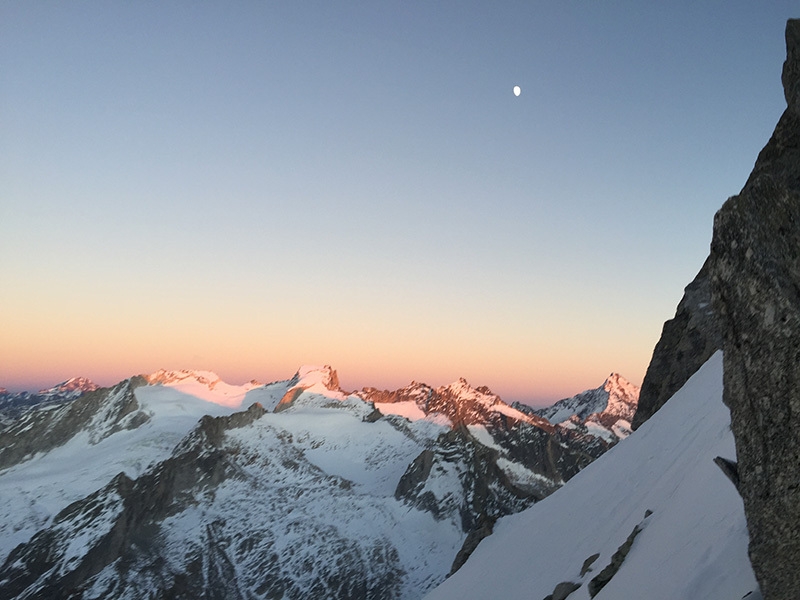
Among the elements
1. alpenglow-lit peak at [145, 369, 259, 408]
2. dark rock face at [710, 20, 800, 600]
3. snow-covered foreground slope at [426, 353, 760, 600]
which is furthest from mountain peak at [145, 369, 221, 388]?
dark rock face at [710, 20, 800, 600]

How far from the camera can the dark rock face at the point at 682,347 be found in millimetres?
30953

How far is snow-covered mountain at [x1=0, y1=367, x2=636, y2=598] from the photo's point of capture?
83.4 metres

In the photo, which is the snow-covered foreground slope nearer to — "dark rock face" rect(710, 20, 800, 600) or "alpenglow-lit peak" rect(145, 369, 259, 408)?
"dark rock face" rect(710, 20, 800, 600)

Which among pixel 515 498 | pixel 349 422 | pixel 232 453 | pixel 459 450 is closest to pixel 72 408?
pixel 232 453

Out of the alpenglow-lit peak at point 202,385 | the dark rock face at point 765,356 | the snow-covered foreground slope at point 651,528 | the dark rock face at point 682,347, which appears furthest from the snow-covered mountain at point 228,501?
the dark rock face at point 765,356

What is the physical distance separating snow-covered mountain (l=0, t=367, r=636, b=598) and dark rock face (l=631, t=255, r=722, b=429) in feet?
59.6

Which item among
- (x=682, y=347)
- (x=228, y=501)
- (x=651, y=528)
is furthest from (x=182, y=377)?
(x=651, y=528)

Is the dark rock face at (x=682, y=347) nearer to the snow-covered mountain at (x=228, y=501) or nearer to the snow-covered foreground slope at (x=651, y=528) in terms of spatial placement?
the snow-covered foreground slope at (x=651, y=528)

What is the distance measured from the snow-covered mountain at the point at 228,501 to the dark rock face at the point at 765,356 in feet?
125

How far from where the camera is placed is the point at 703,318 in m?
31.2

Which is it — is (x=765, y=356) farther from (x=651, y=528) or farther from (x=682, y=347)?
(x=682, y=347)

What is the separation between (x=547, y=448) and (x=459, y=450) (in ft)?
222

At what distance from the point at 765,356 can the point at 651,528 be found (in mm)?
9712

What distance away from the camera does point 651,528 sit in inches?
530
